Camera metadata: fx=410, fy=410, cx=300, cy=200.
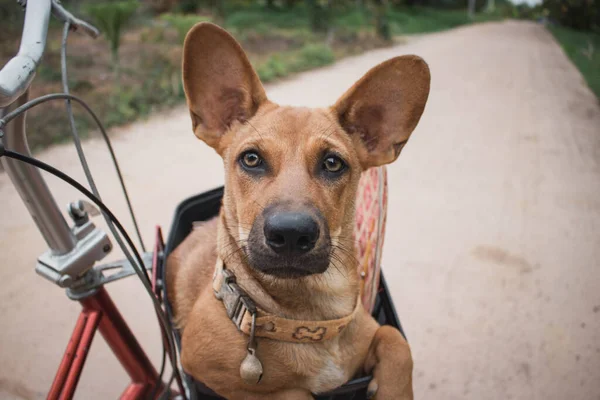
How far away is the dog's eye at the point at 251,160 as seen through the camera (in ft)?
5.50

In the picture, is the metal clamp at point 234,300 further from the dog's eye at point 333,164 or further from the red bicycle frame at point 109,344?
the dog's eye at point 333,164

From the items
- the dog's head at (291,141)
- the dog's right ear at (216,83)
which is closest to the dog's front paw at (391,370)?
the dog's head at (291,141)

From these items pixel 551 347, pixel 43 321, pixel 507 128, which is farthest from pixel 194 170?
pixel 507 128

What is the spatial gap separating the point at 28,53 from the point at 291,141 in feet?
3.00

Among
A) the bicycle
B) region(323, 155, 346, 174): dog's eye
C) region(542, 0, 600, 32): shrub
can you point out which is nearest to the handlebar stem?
the bicycle

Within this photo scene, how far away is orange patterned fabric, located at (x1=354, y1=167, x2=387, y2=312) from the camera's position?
78.5 inches

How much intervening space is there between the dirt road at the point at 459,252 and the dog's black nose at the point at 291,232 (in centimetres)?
176

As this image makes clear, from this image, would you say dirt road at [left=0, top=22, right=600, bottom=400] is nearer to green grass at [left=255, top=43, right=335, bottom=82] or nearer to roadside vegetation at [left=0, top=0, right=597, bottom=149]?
roadside vegetation at [left=0, top=0, right=597, bottom=149]

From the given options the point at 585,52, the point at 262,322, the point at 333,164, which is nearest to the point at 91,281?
the point at 262,322

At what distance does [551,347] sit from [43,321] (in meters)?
3.55

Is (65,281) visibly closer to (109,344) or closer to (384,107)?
(109,344)

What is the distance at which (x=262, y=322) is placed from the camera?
4.67 ft

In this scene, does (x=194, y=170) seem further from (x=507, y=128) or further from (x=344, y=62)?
(x=344, y=62)

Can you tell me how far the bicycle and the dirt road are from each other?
1054mm
